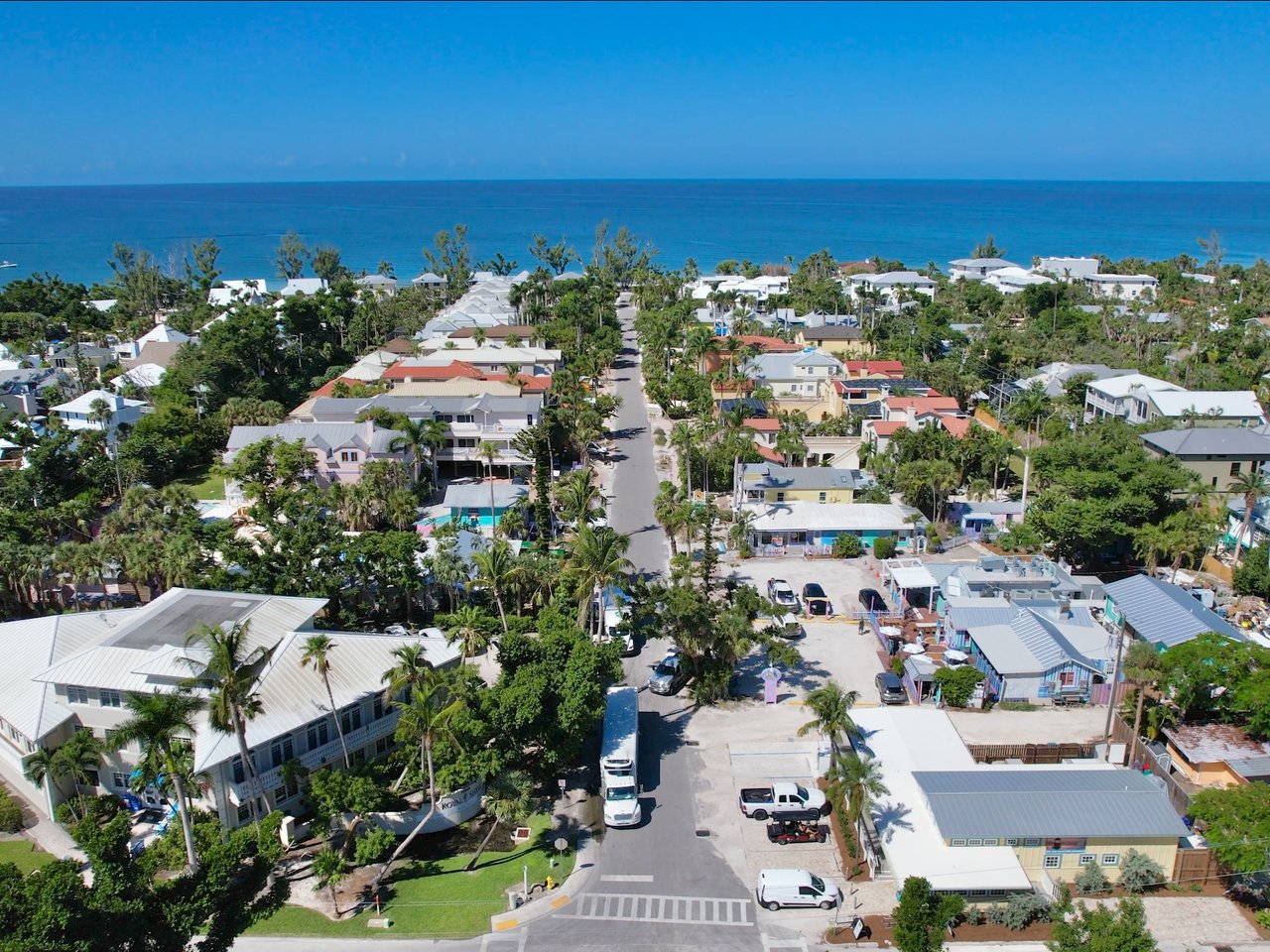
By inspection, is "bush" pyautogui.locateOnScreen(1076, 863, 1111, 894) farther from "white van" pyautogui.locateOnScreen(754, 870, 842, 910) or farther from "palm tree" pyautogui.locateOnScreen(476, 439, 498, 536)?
"palm tree" pyautogui.locateOnScreen(476, 439, 498, 536)

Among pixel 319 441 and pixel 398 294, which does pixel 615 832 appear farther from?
pixel 398 294

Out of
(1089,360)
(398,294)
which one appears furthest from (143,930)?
(398,294)

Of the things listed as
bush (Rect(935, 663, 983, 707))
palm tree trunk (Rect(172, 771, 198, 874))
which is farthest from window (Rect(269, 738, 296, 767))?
bush (Rect(935, 663, 983, 707))

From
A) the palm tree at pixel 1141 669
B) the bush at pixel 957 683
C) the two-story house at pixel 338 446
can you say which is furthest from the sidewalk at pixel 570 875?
the two-story house at pixel 338 446

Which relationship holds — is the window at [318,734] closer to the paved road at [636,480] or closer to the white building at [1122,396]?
the paved road at [636,480]

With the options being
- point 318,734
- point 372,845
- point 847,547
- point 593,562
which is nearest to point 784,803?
point 593,562
